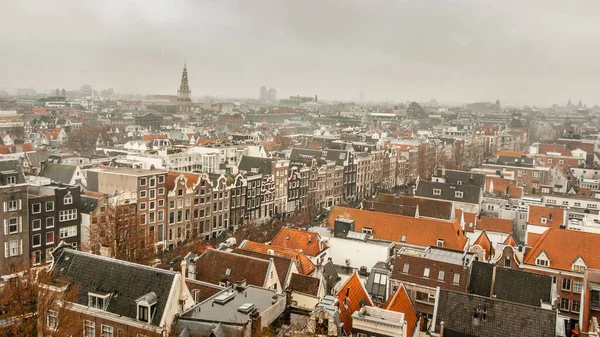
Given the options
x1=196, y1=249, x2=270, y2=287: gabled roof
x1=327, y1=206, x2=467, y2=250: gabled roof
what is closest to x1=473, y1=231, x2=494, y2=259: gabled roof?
x1=327, y1=206, x2=467, y2=250: gabled roof

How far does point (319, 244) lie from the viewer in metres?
57.6

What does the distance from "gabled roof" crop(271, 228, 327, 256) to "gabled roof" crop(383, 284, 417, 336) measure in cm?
1579

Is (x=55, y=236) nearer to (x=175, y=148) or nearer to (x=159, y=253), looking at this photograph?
(x=159, y=253)

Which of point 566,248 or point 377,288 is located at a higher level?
point 566,248

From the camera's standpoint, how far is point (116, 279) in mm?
35312

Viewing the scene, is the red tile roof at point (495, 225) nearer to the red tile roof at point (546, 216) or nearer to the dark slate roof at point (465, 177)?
the red tile roof at point (546, 216)

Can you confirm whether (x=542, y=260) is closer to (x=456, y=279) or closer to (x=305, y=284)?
(x=456, y=279)

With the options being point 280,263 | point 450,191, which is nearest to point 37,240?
point 280,263

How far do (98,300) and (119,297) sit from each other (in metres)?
1.47

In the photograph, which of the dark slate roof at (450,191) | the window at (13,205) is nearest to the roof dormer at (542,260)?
the dark slate roof at (450,191)

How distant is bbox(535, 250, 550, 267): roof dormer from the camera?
57625mm

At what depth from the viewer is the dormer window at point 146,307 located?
1284 inches

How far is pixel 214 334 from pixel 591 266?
142 ft

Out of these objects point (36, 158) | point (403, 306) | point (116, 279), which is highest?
point (116, 279)
